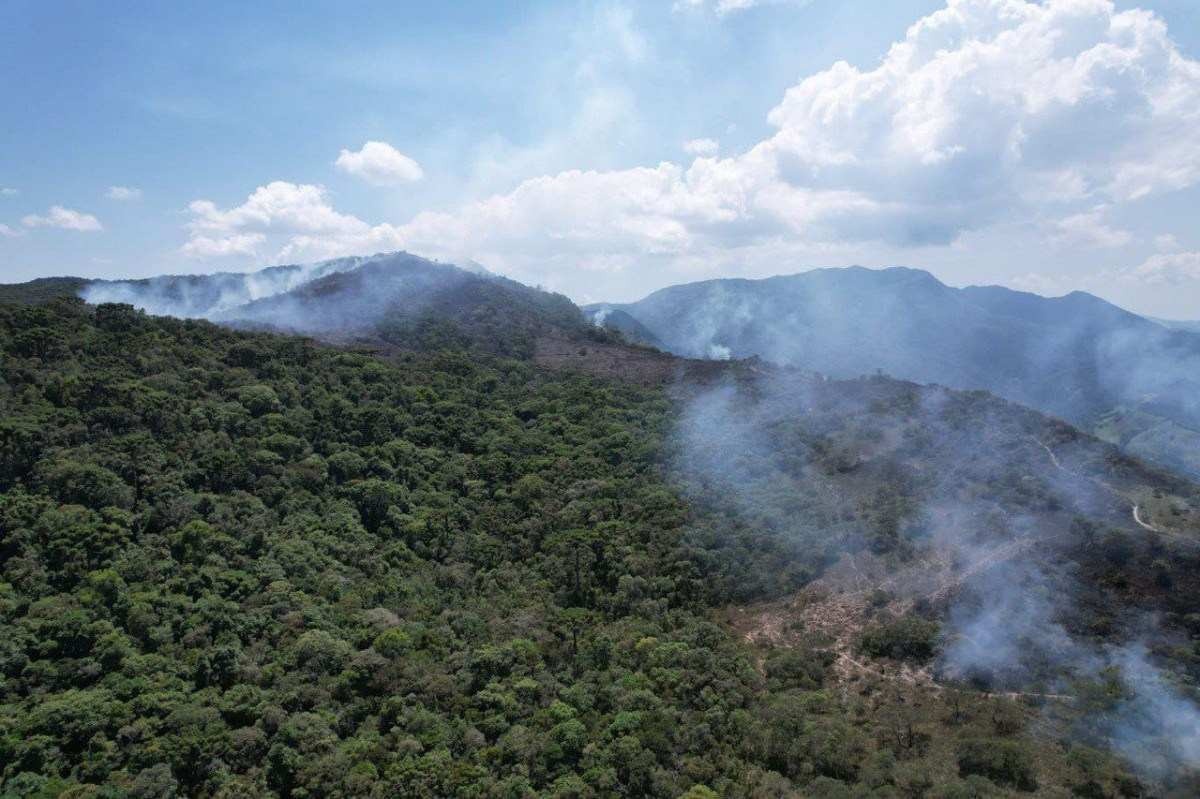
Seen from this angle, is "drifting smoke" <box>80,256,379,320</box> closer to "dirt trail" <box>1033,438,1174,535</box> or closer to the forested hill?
the forested hill

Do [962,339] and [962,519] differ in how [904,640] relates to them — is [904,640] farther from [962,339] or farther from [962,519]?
[962,339]

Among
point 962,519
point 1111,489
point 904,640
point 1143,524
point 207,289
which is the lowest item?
point 904,640

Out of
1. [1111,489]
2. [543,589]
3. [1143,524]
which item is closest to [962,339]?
[1111,489]

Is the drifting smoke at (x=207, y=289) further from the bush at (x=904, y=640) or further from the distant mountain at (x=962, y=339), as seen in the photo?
the bush at (x=904, y=640)

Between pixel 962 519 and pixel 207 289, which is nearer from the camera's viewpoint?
pixel 962 519

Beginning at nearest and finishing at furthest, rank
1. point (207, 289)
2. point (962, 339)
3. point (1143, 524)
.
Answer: point (1143, 524), point (207, 289), point (962, 339)

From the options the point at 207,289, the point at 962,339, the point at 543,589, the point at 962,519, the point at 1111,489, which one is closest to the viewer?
the point at 962,519

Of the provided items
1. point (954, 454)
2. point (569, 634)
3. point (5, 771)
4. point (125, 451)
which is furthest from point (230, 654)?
point (954, 454)

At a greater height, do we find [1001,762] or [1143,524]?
[1143,524]
